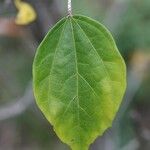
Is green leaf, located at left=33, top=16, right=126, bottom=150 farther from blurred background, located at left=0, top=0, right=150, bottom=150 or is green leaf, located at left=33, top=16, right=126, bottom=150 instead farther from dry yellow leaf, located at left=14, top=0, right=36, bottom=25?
blurred background, located at left=0, top=0, right=150, bottom=150

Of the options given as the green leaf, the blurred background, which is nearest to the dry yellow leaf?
the blurred background

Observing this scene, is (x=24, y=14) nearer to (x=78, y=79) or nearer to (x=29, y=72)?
(x=78, y=79)

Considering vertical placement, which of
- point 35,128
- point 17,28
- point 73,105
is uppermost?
point 73,105

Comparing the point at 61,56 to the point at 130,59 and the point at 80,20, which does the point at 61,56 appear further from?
the point at 130,59

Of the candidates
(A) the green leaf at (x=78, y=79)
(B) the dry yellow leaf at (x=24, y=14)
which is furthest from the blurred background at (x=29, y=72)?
(A) the green leaf at (x=78, y=79)

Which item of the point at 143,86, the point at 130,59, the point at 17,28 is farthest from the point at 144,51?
the point at 17,28

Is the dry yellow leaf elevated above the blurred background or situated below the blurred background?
above

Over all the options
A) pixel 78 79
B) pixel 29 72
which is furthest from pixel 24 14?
pixel 29 72
